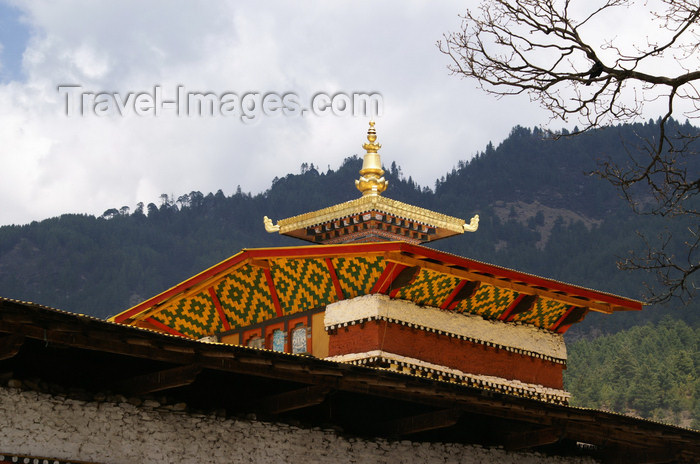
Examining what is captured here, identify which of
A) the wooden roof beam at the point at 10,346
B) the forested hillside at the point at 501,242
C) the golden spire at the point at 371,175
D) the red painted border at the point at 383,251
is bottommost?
the wooden roof beam at the point at 10,346

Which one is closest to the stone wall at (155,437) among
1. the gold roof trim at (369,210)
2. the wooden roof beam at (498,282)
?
the wooden roof beam at (498,282)

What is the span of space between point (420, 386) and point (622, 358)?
60835 mm

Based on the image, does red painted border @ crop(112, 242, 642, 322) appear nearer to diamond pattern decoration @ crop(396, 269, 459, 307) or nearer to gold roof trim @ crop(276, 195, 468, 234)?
diamond pattern decoration @ crop(396, 269, 459, 307)

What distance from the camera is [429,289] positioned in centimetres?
1488

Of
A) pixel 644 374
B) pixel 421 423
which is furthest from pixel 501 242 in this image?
pixel 421 423

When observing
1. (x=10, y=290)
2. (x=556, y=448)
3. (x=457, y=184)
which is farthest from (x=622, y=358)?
(x=556, y=448)

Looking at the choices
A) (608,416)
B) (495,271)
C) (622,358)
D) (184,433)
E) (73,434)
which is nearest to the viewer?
(73,434)

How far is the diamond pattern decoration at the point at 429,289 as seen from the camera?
1464 cm

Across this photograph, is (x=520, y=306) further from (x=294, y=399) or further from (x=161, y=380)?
(x=161, y=380)

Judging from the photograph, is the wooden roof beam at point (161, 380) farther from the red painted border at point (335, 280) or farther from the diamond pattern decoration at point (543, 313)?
the diamond pattern decoration at point (543, 313)

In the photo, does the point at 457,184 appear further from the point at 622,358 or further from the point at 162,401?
the point at 162,401

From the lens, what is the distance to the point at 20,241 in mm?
93062

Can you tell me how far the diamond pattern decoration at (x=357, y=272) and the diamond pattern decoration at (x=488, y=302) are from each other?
5.74ft

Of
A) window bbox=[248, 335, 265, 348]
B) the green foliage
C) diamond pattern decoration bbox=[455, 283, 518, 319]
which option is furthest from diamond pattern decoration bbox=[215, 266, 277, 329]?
the green foliage
